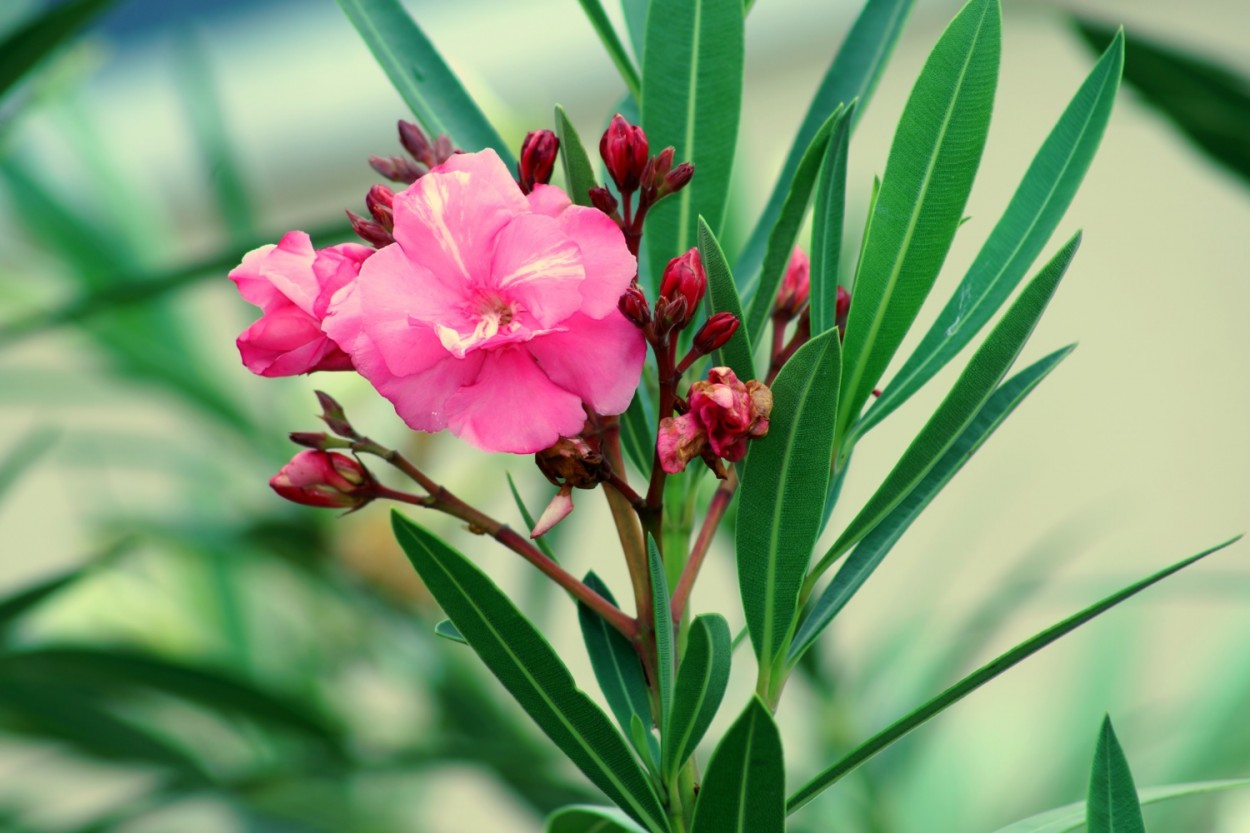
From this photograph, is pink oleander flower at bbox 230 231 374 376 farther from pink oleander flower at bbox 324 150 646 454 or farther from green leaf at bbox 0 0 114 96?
green leaf at bbox 0 0 114 96

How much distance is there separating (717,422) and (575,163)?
0.10m

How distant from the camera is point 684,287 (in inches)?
15.1

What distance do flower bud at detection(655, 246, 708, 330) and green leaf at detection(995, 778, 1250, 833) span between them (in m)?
0.20

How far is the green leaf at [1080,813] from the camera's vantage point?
413 mm

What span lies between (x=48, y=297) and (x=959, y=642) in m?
1.06

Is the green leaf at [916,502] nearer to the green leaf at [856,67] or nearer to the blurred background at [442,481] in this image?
the green leaf at [856,67]

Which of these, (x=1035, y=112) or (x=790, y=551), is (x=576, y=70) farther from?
(x=790, y=551)

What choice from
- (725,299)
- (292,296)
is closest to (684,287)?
(725,299)

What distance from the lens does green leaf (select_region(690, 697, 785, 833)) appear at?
0.34 metres

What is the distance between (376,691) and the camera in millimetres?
2801

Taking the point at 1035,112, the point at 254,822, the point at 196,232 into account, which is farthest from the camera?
the point at 196,232

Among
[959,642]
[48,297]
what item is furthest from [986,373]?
[48,297]

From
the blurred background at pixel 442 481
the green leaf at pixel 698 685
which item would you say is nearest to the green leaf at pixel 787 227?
the green leaf at pixel 698 685

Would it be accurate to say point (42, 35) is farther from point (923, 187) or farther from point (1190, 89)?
point (1190, 89)
